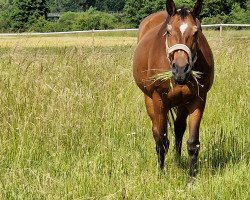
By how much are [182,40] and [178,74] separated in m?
0.36

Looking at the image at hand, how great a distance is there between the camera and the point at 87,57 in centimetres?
743

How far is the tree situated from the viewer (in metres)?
58.7

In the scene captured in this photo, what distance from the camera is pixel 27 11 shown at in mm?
61438

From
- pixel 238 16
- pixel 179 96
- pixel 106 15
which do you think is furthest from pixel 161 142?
pixel 106 15

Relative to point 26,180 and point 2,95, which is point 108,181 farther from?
point 2,95

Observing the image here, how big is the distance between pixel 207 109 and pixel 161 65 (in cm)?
196

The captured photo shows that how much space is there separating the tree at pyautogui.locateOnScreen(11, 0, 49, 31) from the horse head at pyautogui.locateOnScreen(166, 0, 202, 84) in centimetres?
5446

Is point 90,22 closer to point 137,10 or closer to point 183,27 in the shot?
point 137,10

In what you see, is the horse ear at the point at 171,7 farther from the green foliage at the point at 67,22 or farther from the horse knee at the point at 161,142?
the green foliage at the point at 67,22

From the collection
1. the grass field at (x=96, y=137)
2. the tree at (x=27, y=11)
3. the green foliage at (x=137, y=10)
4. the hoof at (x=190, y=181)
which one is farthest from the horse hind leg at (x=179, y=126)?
the green foliage at (x=137, y=10)

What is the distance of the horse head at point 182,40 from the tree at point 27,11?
5446cm

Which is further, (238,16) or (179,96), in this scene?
(238,16)

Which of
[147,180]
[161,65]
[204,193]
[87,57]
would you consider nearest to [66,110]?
[161,65]

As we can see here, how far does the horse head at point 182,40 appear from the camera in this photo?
3.50 meters
